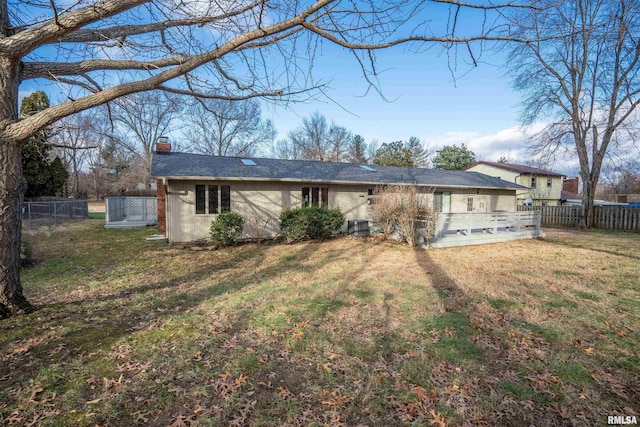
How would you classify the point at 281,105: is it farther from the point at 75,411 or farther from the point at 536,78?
the point at 536,78

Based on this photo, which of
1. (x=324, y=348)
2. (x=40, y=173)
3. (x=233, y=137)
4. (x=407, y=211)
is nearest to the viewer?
(x=324, y=348)

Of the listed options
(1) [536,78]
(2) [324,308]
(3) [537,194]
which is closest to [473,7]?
(2) [324,308]

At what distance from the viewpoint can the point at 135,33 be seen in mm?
4293

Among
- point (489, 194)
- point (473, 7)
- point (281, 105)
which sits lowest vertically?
point (489, 194)

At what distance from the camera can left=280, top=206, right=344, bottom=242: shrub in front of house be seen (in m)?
11.0

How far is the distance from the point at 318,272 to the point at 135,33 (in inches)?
216

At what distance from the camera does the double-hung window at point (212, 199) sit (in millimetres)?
11422

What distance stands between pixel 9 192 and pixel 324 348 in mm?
4360

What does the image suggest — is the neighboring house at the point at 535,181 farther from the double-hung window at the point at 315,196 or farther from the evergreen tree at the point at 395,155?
the double-hung window at the point at 315,196

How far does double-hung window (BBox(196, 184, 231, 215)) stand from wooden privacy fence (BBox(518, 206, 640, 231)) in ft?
45.7

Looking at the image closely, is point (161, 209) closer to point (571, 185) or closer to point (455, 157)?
point (455, 157)

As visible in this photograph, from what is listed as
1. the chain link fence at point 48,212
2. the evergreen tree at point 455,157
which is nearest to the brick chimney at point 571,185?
the evergreen tree at point 455,157

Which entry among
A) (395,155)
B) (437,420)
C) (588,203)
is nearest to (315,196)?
(437,420)

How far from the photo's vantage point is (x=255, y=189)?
40.1ft
